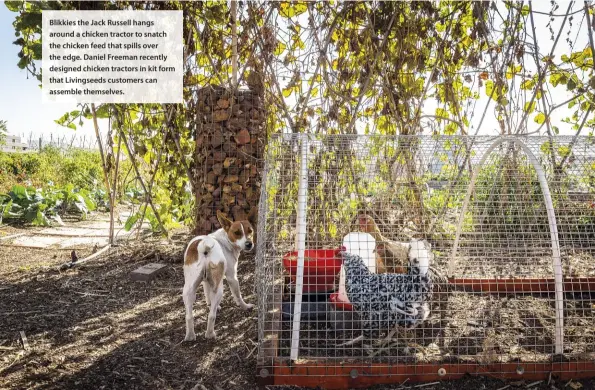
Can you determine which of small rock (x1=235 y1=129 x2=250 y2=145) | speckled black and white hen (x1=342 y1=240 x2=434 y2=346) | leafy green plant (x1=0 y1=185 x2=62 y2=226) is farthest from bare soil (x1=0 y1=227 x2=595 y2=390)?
leafy green plant (x1=0 y1=185 x2=62 y2=226)

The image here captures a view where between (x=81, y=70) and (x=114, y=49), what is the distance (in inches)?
16.4

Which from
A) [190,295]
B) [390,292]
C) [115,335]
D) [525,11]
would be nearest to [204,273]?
[190,295]

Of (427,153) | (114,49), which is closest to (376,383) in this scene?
(427,153)

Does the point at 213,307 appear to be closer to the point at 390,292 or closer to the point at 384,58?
the point at 390,292

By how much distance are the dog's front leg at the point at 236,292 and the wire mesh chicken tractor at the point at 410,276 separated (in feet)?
0.81

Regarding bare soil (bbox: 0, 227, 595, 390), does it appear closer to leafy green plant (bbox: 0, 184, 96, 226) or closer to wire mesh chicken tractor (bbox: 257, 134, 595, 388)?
wire mesh chicken tractor (bbox: 257, 134, 595, 388)

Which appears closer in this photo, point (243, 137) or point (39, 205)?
point (243, 137)

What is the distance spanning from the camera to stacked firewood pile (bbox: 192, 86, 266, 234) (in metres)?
4.06

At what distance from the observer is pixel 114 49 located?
4.38 meters

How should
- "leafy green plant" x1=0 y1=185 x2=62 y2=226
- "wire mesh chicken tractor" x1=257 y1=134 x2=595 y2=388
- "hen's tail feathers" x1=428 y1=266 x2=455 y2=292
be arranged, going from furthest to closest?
1. "leafy green plant" x1=0 y1=185 x2=62 y2=226
2. "hen's tail feathers" x1=428 y1=266 x2=455 y2=292
3. "wire mesh chicken tractor" x1=257 y1=134 x2=595 y2=388

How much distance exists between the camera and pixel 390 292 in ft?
7.39

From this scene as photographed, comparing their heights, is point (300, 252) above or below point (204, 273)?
above

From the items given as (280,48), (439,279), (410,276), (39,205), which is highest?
(280,48)

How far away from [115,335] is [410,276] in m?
1.87
